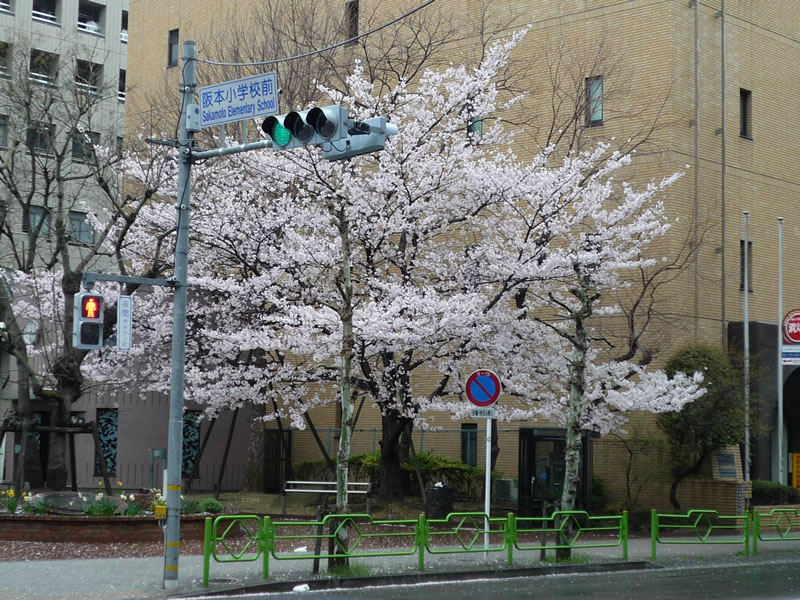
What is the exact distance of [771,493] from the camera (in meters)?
29.4

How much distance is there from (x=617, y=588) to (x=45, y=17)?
48.4 m

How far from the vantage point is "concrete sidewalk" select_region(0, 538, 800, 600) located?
49.0 ft

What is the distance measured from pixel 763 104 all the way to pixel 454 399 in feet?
42.1

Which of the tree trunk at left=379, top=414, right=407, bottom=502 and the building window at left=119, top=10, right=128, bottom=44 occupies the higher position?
the building window at left=119, top=10, right=128, bottom=44

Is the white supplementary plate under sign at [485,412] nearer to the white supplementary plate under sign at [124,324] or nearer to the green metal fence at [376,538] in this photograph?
the green metal fence at [376,538]

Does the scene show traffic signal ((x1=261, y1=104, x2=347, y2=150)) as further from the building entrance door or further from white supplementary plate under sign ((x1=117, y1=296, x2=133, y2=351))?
the building entrance door

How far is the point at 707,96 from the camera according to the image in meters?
30.8

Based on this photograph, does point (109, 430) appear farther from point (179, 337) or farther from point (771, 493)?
point (179, 337)

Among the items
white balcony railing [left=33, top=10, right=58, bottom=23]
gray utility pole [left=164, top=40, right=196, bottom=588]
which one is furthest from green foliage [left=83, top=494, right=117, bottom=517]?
white balcony railing [left=33, top=10, right=58, bottom=23]

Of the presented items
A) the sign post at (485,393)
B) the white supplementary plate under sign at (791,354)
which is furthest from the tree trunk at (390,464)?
the white supplementary plate under sign at (791,354)

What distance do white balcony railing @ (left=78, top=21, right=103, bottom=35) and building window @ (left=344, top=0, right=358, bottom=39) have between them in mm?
25883

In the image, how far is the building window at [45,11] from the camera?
5509 cm

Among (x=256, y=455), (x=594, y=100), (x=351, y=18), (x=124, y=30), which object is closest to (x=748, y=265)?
(x=594, y=100)

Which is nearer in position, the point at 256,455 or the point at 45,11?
the point at 256,455
